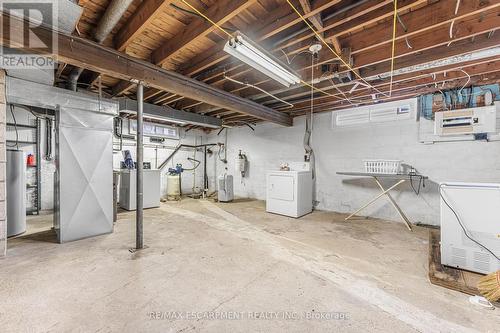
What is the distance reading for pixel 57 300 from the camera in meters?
1.73

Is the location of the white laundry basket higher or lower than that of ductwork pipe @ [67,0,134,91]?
lower

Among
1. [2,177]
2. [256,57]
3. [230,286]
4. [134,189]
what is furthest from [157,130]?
[230,286]

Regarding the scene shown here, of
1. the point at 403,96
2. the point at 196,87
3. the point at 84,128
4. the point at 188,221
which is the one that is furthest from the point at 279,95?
the point at 84,128

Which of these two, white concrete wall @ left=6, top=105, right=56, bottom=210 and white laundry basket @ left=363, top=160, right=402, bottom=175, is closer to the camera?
white laundry basket @ left=363, top=160, right=402, bottom=175

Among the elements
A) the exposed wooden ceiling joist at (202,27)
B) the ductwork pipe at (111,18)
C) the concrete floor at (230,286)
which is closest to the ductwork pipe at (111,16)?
the ductwork pipe at (111,18)

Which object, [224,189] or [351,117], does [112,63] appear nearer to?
[224,189]

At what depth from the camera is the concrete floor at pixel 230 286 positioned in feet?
4.98

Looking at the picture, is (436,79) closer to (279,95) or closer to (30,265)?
(279,95)

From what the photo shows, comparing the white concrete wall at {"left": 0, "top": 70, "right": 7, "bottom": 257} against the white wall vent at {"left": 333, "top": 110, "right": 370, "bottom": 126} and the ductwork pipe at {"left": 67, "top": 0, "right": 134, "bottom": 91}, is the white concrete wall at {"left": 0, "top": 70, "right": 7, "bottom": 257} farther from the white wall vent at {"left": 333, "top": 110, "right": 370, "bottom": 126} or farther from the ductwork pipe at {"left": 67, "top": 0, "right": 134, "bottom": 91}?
the white wall vent at {"left": 333, "top": 110, "right": 370, "bottom": 126}

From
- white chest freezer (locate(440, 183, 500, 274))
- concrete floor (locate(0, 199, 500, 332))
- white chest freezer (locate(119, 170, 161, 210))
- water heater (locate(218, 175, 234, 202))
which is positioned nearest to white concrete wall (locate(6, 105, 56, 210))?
white chest freezer (locate(119, 170, 161, 210))

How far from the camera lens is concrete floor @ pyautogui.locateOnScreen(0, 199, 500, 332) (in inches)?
59.8

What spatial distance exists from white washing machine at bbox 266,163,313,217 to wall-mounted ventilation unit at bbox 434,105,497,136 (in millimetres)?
2495

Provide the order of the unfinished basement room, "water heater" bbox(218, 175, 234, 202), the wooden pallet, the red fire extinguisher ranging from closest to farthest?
the unfinished basement room
the wooden pallet
the red fire extinguisher
"water heater" bbox(218, 175, 234, 202)

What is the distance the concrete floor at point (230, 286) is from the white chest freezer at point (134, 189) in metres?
1.72
